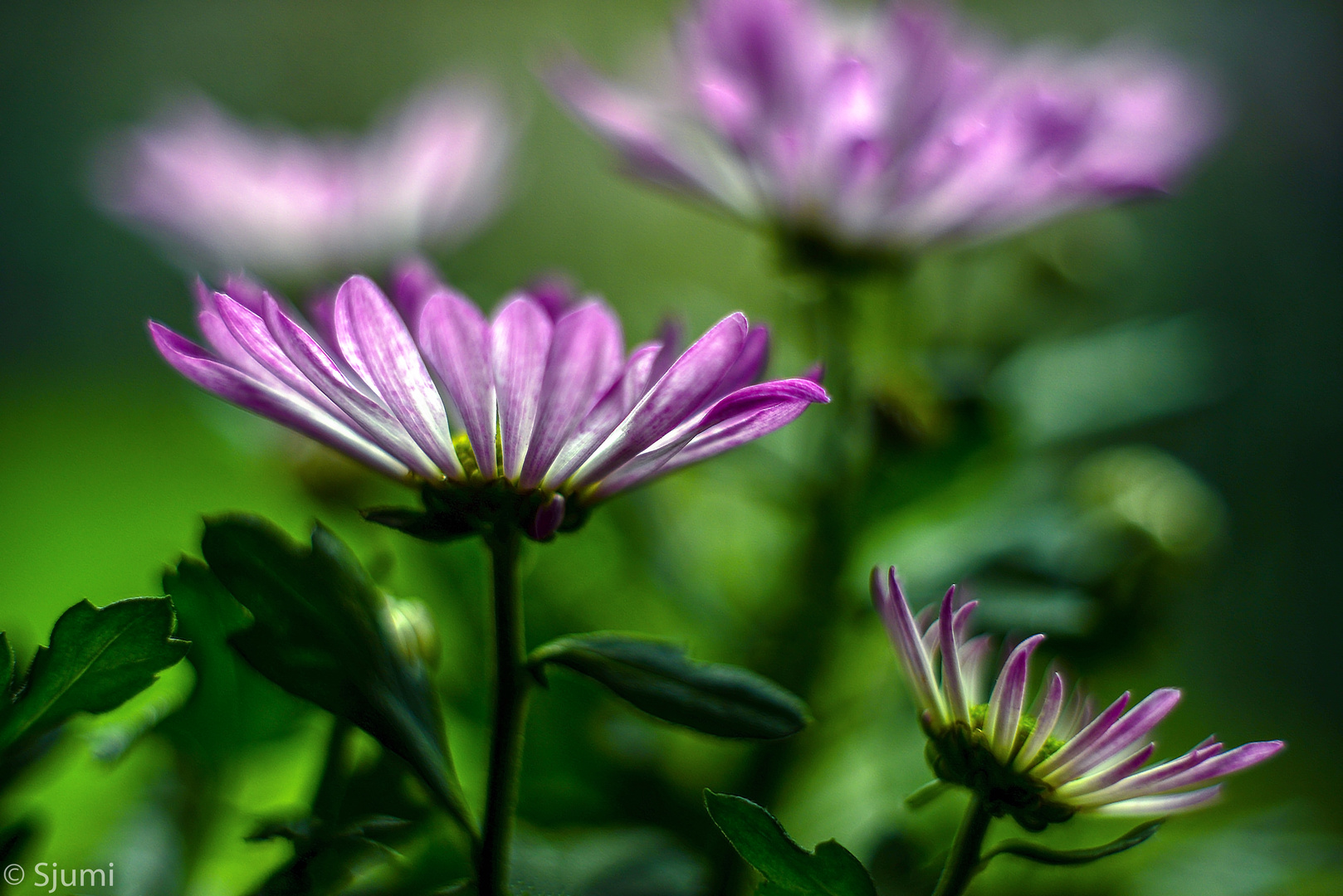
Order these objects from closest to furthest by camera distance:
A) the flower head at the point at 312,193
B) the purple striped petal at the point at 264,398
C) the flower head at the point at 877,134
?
the purple striped petal at the point at 264,398, the flower head at the point at 877,134, the flower head at the point at 312,193

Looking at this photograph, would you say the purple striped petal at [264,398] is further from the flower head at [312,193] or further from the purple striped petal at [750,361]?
the flower head at [312,193]

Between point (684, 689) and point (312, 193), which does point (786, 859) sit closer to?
point (684, 689)

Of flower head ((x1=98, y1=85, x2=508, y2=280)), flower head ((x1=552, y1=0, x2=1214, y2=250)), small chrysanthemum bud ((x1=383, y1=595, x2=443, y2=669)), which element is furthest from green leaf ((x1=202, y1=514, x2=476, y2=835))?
flower head ((x1=98, y1=85, x2=508, y2=280))

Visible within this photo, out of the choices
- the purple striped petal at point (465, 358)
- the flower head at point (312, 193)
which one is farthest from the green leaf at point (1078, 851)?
the flower head at point (312, 193)

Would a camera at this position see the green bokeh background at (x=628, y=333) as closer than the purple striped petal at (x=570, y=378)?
No

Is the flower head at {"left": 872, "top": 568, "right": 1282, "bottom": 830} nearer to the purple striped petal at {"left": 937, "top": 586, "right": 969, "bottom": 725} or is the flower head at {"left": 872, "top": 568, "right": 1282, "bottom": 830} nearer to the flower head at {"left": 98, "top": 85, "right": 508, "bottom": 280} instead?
the purple striped petal at {"left": 937, "top": 586, "right": 969, "bottom": 725}

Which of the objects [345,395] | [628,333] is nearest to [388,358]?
[345,395]

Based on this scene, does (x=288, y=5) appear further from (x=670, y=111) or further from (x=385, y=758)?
(x=385, y=758)
